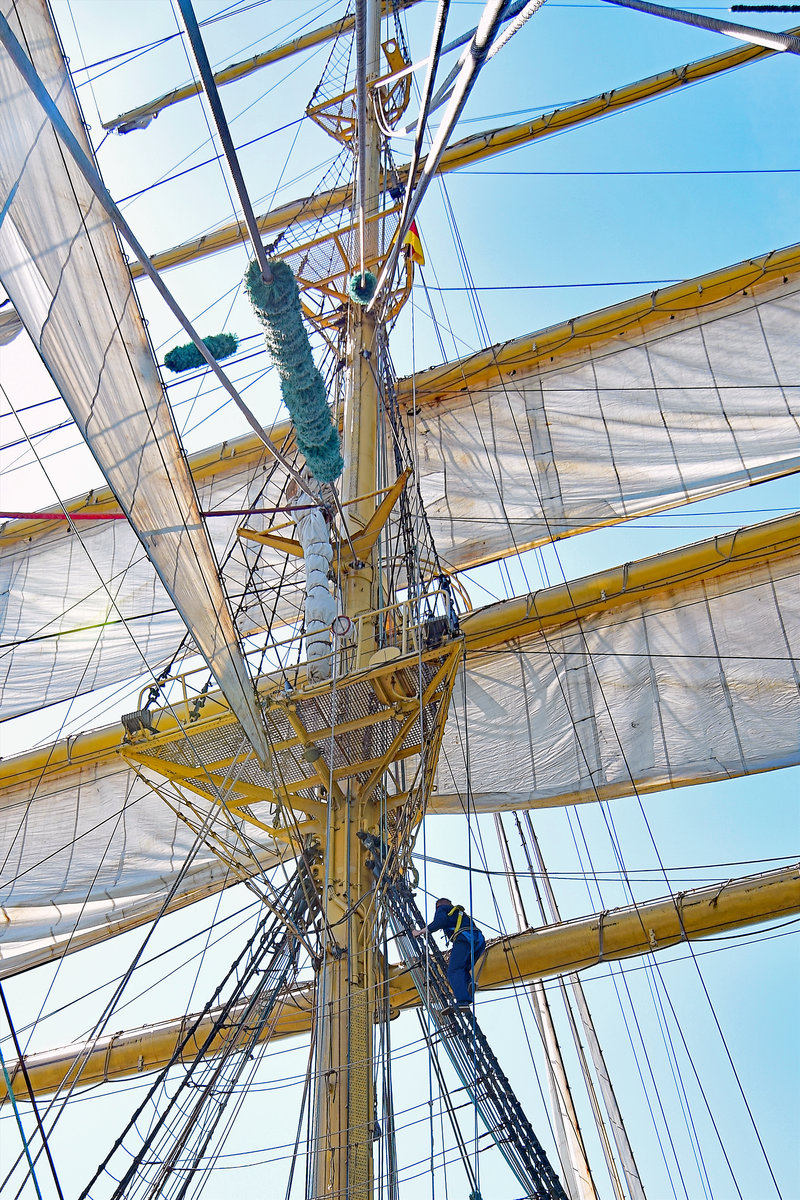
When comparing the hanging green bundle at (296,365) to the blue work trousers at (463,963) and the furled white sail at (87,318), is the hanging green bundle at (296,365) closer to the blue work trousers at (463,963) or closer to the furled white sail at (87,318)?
the furled white sail at (87,318)

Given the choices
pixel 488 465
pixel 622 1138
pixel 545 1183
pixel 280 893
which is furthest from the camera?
pixel 488 465

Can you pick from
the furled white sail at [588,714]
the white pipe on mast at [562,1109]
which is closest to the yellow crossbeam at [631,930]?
the furled white sail at [588,714]

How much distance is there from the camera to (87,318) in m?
4.12

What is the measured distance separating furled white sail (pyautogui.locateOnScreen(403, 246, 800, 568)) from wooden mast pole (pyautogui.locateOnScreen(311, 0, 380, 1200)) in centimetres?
480

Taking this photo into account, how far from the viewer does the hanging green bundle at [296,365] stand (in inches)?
164

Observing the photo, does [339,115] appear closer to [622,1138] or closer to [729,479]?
Answer: [729,479]

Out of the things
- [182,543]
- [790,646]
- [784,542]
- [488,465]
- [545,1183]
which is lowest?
[545,1183]

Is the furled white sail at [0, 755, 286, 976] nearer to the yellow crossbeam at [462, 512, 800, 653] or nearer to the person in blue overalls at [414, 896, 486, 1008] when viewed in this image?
the yellow crossbeam at [462, 512, 800, 653]

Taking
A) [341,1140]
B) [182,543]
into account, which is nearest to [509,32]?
[182,543]

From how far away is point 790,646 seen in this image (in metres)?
9.42

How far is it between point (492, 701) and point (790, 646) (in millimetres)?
2713

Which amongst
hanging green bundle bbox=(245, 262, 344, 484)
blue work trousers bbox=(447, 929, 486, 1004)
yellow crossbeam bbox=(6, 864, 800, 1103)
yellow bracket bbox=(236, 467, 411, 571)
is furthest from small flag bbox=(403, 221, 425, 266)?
blue work trousers bbox=(447, 929, 486, 1004)

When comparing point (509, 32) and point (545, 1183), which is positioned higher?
point (509, 32)

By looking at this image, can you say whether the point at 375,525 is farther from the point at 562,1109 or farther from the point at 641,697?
the point at 562,1109
